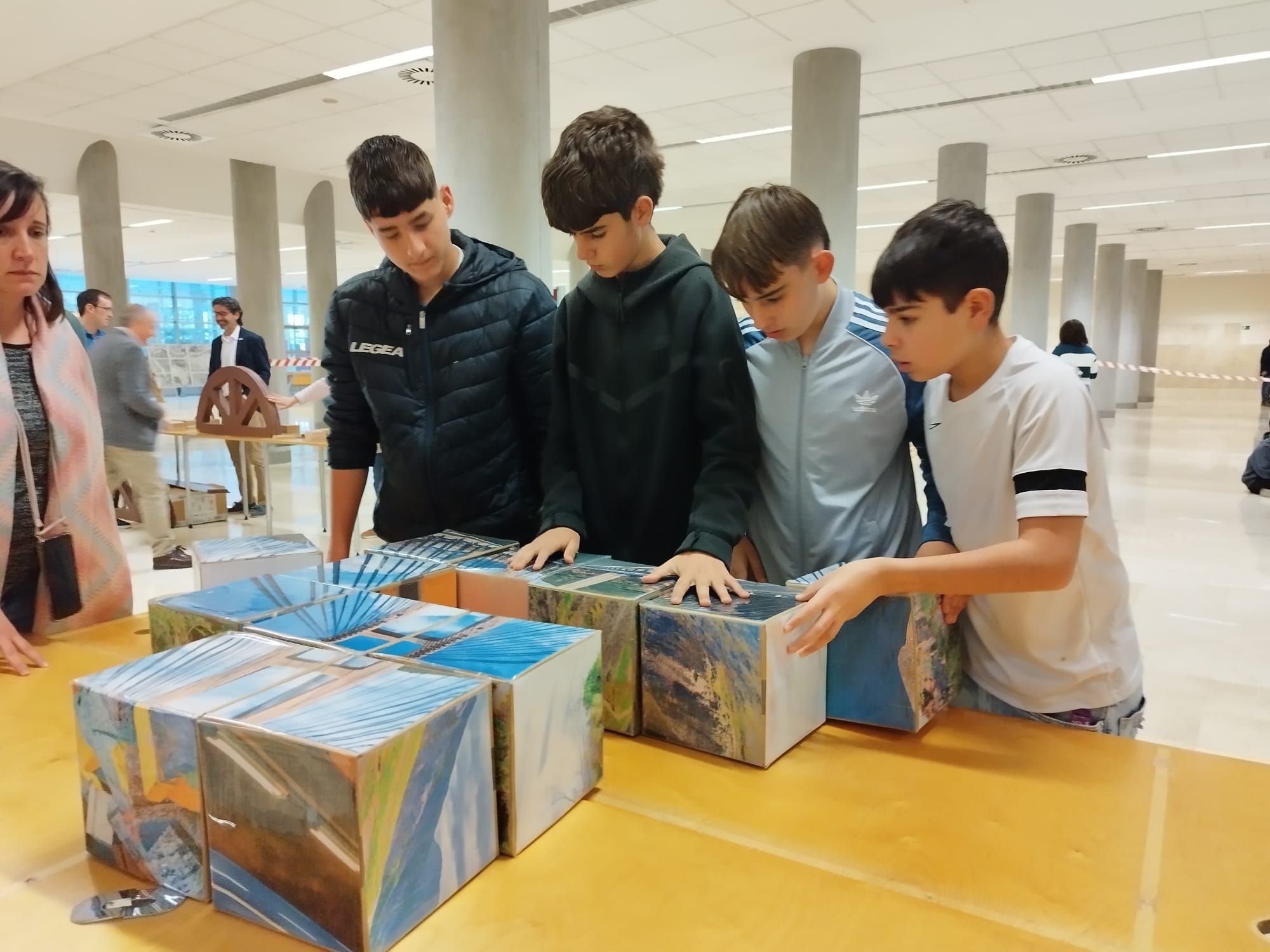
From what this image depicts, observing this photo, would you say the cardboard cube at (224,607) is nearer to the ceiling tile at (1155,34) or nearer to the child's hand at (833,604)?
the child's hand at (833,604)

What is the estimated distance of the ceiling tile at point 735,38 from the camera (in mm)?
5266

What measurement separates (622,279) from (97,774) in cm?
91

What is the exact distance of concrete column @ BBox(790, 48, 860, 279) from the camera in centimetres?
575

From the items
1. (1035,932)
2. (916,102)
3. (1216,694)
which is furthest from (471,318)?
(916,102)

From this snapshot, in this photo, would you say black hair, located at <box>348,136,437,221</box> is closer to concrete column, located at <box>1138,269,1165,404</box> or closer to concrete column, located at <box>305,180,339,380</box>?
concrete column, located at <box>305,180,339,380</box>

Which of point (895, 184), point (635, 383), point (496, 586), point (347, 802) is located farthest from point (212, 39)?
point (895, 184)

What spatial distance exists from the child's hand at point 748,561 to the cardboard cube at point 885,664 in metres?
0.26

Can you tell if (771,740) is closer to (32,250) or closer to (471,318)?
(471,318)

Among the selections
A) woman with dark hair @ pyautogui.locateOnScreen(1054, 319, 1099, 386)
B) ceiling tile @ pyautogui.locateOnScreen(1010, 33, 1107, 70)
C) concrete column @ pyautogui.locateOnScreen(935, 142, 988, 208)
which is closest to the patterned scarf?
ceiling tile @ pyautogui.locateOnScreen(1010, 33, 1107, 70)

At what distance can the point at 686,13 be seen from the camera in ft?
16.4

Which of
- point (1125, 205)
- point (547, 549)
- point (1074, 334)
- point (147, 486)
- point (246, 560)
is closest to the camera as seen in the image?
point (547, 549)

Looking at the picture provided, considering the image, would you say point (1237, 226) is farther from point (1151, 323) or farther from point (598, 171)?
point (598, 171)

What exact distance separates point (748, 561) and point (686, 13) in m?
4.55

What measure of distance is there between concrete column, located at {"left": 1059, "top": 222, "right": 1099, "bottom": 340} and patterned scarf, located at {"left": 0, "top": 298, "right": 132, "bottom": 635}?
12962 millimetres
